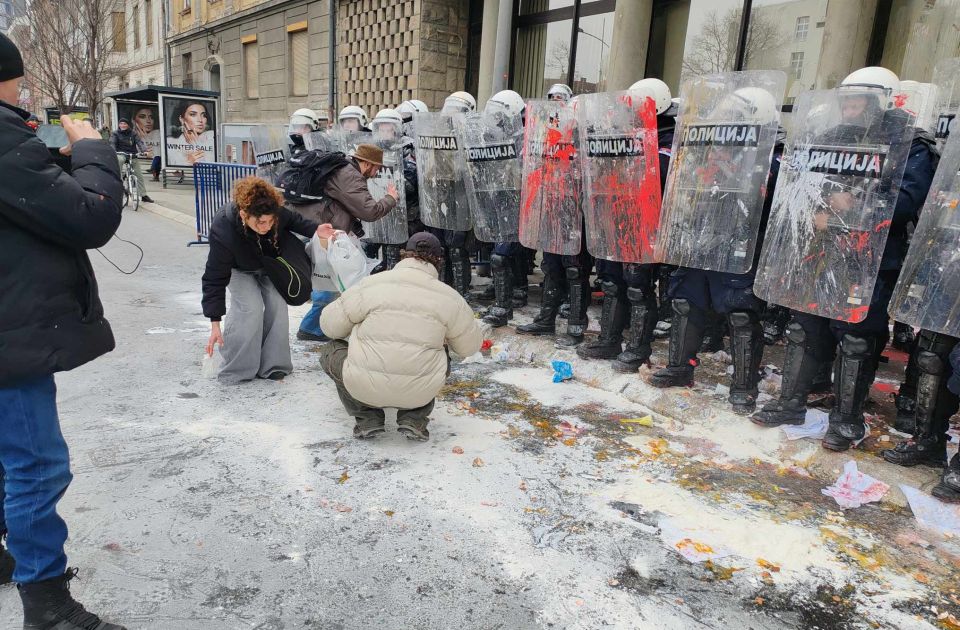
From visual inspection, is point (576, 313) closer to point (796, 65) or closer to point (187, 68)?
point (796, 65)

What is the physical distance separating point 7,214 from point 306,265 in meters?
2.55

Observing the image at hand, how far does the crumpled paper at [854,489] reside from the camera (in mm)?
3004

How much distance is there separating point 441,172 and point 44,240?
4005mm

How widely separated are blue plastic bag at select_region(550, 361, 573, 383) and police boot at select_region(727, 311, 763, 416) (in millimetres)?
1130

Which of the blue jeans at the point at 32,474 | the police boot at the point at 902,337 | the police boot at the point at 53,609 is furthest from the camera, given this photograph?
the police boot at the point at 902,337

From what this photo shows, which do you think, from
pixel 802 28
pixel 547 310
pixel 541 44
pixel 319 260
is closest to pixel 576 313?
pixel 547 310

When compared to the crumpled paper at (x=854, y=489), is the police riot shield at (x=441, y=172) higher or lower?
higher

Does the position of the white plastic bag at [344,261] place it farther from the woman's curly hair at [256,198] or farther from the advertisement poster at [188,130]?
the advertisement poster at [188,130]

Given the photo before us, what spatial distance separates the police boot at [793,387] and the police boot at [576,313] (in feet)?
5.49

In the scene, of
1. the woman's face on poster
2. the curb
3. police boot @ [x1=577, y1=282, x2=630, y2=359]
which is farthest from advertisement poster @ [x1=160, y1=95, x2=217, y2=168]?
police boot @ [x1=577, y1=282, x2=630, y2=359]

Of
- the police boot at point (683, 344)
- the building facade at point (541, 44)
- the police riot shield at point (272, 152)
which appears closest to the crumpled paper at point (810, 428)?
the police boot at point (683, 344)

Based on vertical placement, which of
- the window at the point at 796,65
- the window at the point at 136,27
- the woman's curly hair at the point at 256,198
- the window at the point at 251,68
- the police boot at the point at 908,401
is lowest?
the police boot at the point at 908,401

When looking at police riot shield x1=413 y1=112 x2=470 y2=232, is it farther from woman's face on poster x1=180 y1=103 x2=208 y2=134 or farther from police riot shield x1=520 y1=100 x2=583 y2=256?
woman's face on poster x1=180 y1=103 x2=208 y2=134

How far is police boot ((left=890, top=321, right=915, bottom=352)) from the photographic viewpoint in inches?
190
